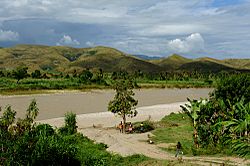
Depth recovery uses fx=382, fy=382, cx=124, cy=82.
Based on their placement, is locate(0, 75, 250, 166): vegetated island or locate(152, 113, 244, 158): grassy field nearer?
locate(0, 75, 250, 166): vegetated island

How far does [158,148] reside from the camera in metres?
28.2

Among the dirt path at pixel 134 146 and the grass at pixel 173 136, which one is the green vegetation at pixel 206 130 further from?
the dirt path at pixel 134 146

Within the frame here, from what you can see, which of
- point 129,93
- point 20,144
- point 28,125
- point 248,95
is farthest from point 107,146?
point 248,95

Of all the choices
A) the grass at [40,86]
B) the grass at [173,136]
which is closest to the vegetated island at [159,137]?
the grass at [173,136]

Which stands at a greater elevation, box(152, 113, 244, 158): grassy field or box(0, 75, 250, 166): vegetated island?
box(0, 75, 250, 166): vegetated island

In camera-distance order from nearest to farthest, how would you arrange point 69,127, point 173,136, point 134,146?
point 134,146, point 69,127, point 173,136

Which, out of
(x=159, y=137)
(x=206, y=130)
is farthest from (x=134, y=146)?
(x=206, y=130)

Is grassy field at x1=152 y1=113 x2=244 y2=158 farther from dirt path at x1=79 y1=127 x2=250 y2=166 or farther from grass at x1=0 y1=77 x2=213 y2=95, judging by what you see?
grass at x1=0 y1=77 x2=213 y2=95

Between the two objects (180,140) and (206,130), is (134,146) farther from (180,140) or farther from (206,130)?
(206,130)

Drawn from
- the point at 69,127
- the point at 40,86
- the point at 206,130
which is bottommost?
the point at 69,127

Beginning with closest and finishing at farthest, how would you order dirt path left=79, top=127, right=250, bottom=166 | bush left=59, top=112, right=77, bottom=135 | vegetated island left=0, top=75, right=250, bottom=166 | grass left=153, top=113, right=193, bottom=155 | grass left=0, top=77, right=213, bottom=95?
vegetated island left=0, top=75, right=250, bottom=166, dirt path left=79, top=127, right=250, bottom=166, grass left=153, top=113, right=193, bottom=155, bush left=59, top=112, right=77, bottom=135, grass left=0, top=77, right=213, bottom=95

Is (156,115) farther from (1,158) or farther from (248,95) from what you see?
(1,158)

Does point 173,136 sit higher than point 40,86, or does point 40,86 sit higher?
point 40,86

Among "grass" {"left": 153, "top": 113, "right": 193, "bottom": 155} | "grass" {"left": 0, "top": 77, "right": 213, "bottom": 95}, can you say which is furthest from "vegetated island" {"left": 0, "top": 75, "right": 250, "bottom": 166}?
"grass" {"left": 0, "top": 77, "right": 213, "bottom": 95}
